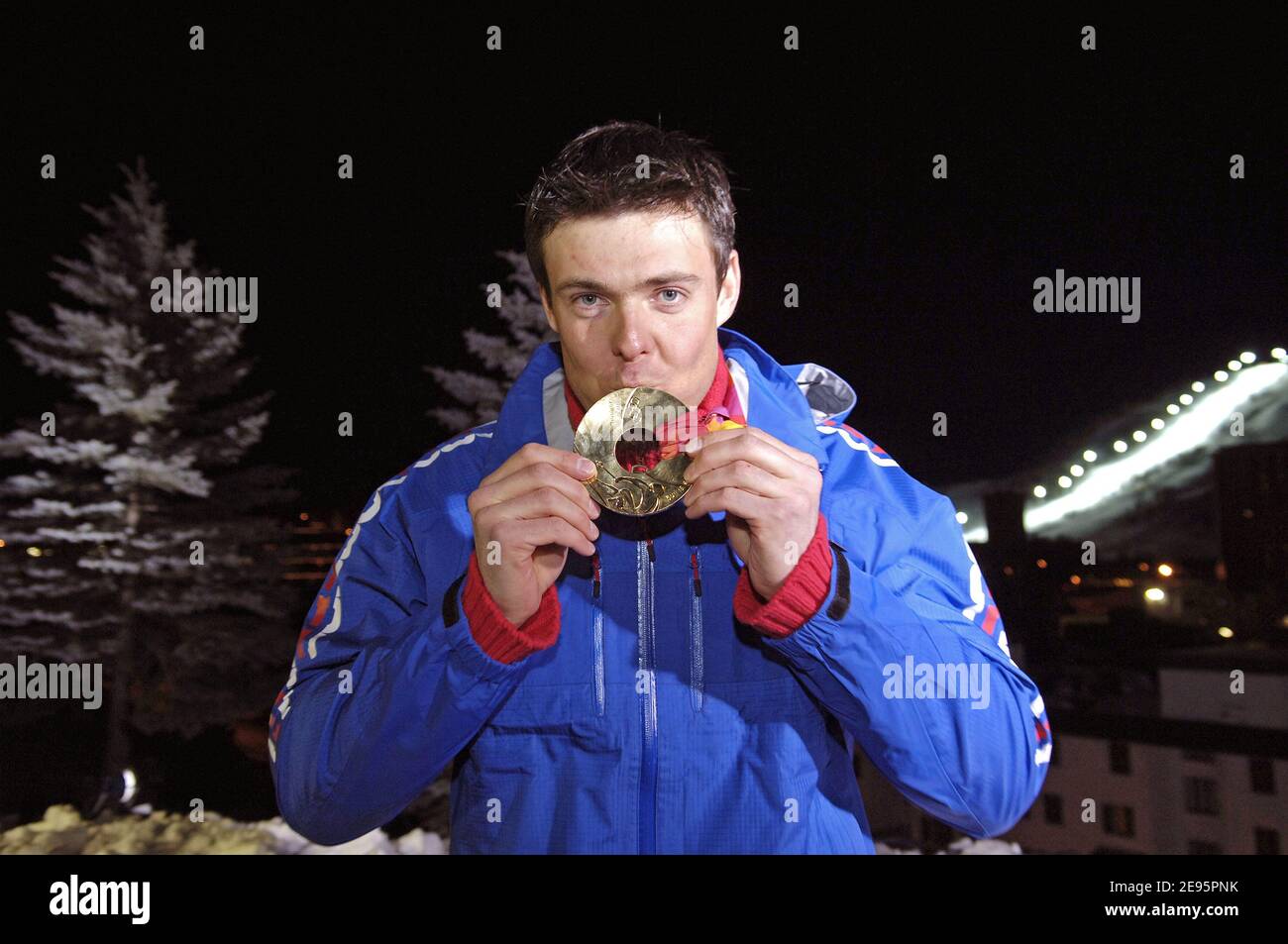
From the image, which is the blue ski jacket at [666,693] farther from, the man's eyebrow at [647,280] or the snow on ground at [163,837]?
the snow on ground at [163,837]

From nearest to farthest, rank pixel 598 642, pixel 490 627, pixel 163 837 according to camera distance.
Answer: pixel 490 627
pixel 598 642
pixel 163 837

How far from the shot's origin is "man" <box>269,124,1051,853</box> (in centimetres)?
215

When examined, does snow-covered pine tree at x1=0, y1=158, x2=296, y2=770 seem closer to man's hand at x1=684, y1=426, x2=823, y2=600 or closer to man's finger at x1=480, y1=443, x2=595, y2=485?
man's finger at x1=480, y1=443, x2=595, y2=485

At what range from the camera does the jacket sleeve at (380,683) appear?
2.20 meters

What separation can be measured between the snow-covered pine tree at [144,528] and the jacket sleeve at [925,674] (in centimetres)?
418

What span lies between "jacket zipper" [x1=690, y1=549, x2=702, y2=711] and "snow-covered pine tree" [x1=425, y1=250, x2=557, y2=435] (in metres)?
2.56

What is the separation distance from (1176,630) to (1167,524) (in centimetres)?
48

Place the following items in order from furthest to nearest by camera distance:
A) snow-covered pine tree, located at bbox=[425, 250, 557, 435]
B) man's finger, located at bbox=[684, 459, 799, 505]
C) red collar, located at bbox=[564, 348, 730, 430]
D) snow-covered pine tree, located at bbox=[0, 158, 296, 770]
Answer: snow-covered pine tree, located at bbox=[0, 158, 296, 770], snow-covered pine tree, located at bbox=[425, 250, 557, 435], red collar, located at bbox=[564, 348, 730, 430], man's finger, located at bbox=[684, 459, 799, 505]

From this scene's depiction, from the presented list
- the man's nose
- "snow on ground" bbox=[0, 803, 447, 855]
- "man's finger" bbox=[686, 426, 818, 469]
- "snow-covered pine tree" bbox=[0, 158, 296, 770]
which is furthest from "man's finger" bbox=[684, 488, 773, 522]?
"snow-covered pine tree" bbox=[0, 158, 296, 770]

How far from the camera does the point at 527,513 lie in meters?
2.09

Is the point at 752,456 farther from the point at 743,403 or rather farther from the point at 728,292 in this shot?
the point at 728,292

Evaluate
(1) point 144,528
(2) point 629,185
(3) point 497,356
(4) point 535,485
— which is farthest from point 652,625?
(1) point 144,528

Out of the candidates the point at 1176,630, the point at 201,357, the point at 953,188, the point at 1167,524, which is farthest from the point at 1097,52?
the point at 201,357

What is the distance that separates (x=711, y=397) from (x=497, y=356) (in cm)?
298
